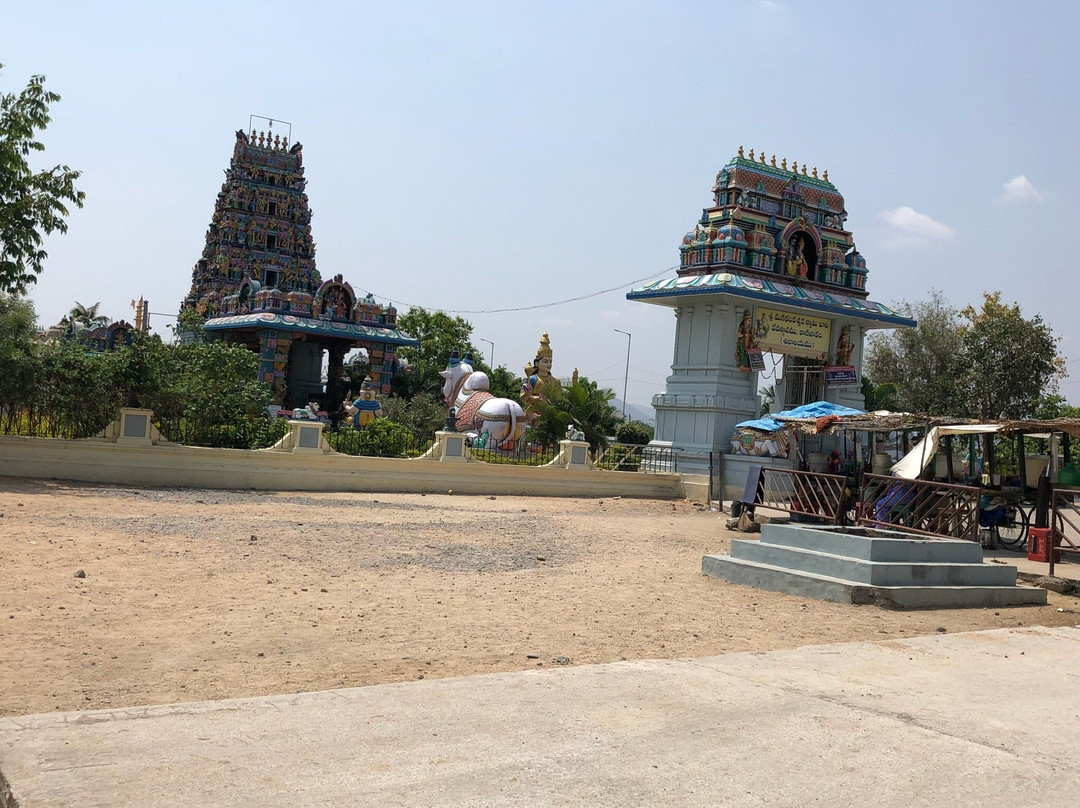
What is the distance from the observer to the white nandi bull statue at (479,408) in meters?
34.1

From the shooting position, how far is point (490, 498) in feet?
76.9

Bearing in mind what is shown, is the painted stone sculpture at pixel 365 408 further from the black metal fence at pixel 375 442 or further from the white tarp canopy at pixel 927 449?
the white tarp canopy at pixel 927 449

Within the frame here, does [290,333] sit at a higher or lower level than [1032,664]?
higher

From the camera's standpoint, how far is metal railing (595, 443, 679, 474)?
2739 centimetres

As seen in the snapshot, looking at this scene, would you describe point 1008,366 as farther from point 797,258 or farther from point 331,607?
point 331,607

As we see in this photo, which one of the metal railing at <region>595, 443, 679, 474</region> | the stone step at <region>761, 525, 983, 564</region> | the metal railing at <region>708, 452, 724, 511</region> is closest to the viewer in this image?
the stone step at <region>761, 525, 983, 564</region>

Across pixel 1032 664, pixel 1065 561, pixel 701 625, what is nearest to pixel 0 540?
pixel 701 625

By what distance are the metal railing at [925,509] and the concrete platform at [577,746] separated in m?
7.84

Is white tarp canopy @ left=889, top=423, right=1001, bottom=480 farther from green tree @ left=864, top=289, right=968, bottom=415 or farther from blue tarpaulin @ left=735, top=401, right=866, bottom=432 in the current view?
green tree @ left=864, top=289, right=968, bottom=415

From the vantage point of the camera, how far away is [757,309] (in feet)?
89.6

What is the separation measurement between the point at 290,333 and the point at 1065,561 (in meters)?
34.6

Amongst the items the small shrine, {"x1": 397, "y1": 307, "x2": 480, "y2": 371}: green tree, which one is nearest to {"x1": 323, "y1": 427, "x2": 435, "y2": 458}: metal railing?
the small shrine

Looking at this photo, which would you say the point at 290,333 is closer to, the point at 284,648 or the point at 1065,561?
the point at 1065,561

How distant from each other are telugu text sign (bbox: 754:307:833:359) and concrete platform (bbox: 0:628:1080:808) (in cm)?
2101
